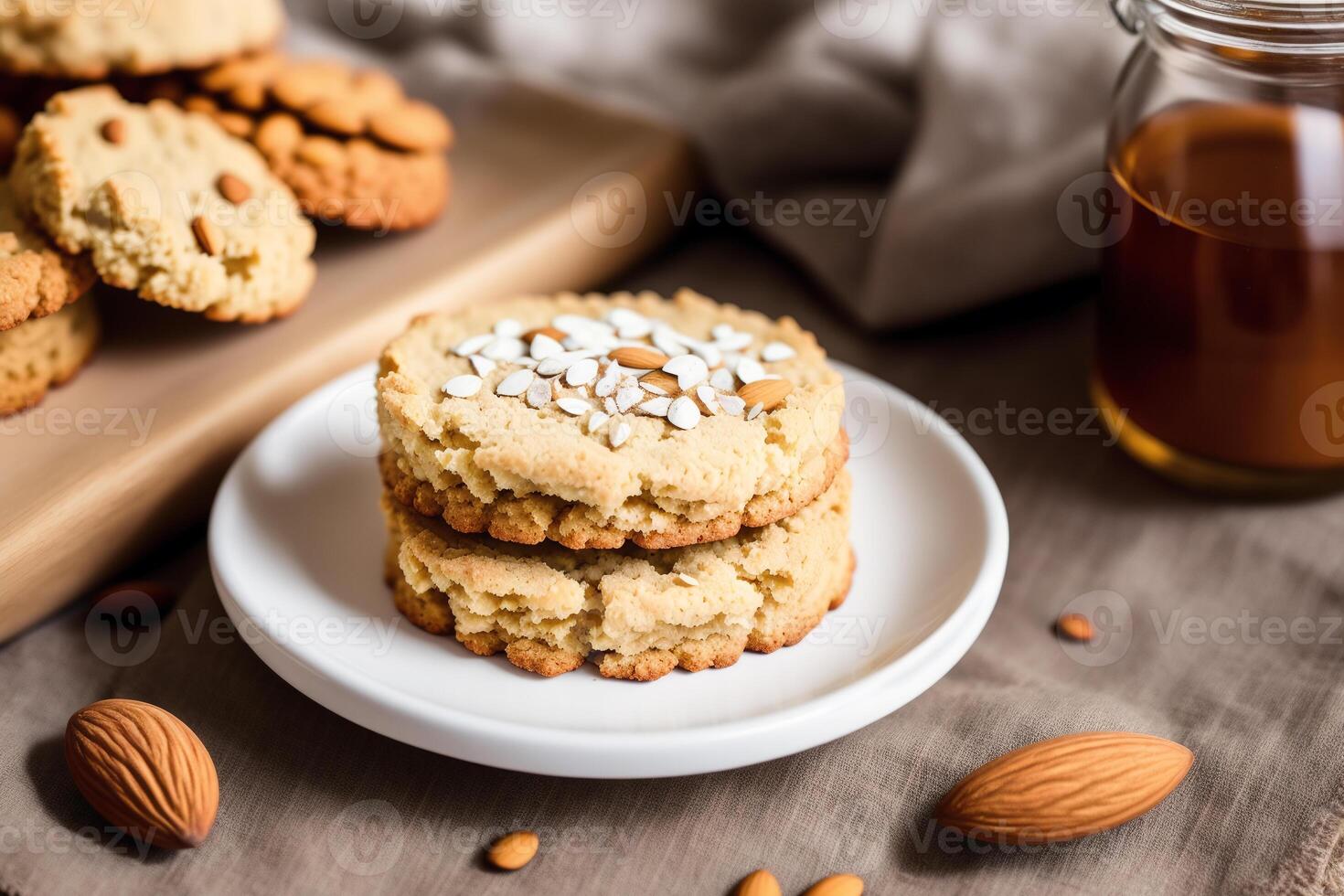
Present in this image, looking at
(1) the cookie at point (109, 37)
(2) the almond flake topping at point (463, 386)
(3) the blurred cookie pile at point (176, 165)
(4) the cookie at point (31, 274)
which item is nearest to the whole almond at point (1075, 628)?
(2) the almond flake topping at point (463, 386)

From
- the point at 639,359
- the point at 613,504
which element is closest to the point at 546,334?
the point at 639,359

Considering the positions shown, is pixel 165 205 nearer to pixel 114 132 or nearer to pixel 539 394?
pixel 114 132

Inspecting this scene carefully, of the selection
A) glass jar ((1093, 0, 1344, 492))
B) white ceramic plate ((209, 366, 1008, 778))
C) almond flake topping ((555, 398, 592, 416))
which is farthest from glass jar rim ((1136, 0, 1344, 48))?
almond flake topping ((555, 398, 592, 416))

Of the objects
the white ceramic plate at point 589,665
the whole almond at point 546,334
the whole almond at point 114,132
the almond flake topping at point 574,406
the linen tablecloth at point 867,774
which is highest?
the whole almond at point 114,132

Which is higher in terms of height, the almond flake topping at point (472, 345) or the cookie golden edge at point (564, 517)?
the almond flake topping at point (472, 345)

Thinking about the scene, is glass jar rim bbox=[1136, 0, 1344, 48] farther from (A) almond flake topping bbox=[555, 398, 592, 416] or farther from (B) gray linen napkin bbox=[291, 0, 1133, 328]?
(A) almond flake topping bbox=[555, 398, 592, 416]

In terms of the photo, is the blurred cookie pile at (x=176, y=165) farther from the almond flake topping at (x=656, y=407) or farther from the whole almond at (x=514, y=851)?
the whole almond at (x=514, y=851)
